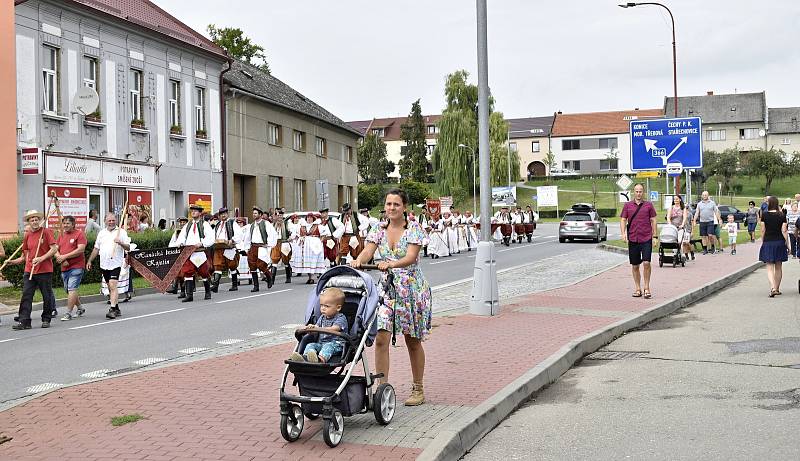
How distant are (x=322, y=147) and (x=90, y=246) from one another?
24.9m

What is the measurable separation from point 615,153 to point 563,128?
894cm

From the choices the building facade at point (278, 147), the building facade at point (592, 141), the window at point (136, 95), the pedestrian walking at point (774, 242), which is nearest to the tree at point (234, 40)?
the building facade at point (278, 147)

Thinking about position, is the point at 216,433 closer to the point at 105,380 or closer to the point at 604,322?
the point at 105,380

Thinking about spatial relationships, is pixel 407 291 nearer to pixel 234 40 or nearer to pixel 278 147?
pixel 278 147

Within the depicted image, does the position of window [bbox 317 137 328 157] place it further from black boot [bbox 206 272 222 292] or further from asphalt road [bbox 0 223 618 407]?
asphalt road [bbox 0 223 618 407]

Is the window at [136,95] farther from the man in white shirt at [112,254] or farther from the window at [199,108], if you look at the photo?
the man in white shirt at [112,254]

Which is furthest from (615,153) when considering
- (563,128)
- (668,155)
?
(668,155)

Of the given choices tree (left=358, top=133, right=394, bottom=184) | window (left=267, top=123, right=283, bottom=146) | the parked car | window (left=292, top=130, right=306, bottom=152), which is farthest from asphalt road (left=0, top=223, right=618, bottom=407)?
tree (left=358, top=133, right=394, bottom=184)

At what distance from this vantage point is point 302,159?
40.2 m

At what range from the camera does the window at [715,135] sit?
344 ft

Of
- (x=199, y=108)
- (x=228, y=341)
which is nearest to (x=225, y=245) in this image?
(x=228, y=341)

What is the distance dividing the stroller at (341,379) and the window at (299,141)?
3354 centimetres

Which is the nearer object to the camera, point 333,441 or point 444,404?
point 333,441

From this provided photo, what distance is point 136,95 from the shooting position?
87.8 ft
